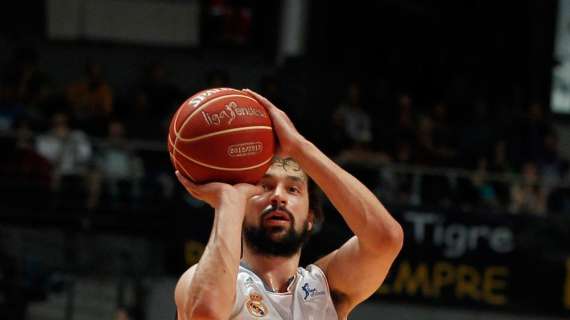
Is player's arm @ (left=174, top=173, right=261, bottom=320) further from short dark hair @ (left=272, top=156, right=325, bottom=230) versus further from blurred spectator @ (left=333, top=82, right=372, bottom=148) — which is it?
blurred spectator @ (left=333, top=82, right=372, bottom=148)

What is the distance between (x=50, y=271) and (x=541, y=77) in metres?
6.71

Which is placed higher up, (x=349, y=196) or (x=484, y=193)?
(x=349, y=196)

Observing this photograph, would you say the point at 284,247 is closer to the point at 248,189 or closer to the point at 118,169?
the point at 248,189

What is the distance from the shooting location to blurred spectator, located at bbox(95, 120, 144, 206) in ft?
34.4

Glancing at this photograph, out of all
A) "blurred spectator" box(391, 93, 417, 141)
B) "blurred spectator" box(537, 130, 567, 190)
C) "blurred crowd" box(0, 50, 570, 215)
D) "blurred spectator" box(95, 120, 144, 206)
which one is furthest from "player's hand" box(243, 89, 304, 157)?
"blurred spectator" box(537, 130, 567, 190)

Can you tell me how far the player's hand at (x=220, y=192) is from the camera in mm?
3715

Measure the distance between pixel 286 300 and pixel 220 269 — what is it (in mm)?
546

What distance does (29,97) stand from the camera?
11836 mm

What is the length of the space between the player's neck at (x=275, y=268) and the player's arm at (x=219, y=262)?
A: 490mm

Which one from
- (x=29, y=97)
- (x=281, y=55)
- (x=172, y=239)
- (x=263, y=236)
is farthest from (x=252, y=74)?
(x=263, y=236)

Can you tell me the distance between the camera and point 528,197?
1081 centimetres

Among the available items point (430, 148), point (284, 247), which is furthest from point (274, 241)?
point (430, 148)

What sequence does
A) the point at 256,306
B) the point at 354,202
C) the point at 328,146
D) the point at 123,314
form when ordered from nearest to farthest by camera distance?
the point at 354,202 → the point at 256,306 → the point at 123,314 → the point at 328,146

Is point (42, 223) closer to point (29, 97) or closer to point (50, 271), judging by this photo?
point (50, 271)
